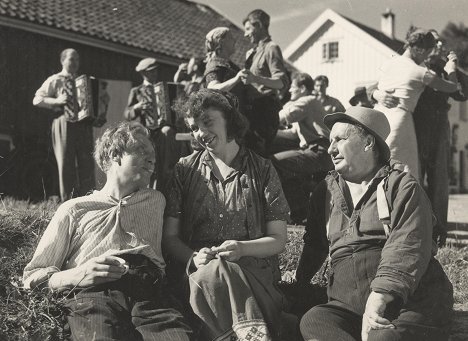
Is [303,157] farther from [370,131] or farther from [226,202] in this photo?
[370,131]

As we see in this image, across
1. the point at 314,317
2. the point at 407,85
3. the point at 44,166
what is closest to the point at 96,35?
the point at 44,166

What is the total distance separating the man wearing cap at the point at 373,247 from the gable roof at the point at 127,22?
1189cm

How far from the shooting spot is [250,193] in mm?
3646

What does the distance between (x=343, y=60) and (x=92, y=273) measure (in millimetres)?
28248

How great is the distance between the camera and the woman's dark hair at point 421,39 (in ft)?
20.2

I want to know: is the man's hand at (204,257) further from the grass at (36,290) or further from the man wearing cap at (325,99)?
the man wearing cap at (325,99)

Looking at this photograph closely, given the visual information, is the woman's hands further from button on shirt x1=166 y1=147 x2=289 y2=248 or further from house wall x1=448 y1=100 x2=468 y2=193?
house wall x1=448 y1=100 x2=468 y2=193

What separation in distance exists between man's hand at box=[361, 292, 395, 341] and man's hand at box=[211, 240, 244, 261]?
2.49 ft

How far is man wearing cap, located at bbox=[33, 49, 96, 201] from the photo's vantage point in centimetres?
Answer: 773

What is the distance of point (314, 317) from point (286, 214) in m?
0.71

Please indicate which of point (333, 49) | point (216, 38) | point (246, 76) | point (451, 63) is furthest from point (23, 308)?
point (333, 49)

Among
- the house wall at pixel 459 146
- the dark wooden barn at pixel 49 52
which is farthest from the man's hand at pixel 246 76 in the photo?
the house wall at pixel 459 146

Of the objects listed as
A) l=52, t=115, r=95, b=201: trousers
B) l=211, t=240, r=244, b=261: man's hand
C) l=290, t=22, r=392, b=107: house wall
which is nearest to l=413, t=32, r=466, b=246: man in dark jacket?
l=211, t=240, r=244, b=261: man's hand

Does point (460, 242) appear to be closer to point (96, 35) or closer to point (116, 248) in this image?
point (116, 248)
